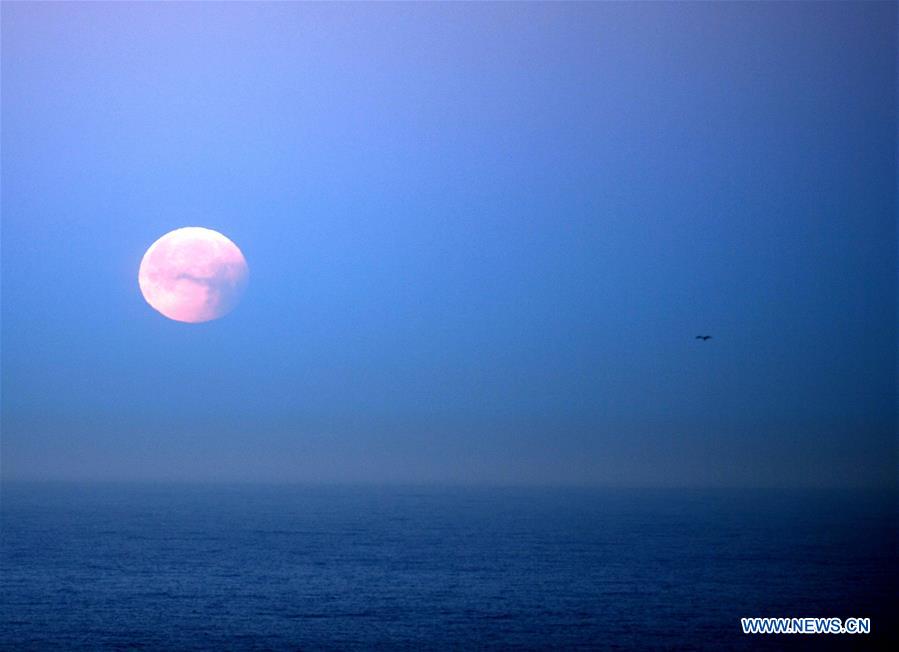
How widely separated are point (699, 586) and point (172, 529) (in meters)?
98.1

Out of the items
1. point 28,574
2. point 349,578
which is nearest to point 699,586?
point 349,578

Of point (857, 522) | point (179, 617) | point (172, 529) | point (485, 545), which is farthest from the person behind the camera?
point (857, 522)

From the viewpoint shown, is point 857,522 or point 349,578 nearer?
point 349,578

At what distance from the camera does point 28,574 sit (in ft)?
341

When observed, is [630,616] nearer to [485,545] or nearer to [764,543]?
[485,545]

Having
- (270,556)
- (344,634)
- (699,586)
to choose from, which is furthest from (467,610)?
(270,556)

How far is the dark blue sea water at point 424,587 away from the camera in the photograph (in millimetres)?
73938

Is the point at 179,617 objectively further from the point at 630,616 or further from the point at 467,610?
the point at 630,616

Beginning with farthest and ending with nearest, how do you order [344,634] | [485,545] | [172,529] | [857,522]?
[857,522] → [172,529] → [485,545] → [344,634]

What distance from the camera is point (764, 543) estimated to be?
485ft

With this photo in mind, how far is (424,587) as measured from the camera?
315 feet

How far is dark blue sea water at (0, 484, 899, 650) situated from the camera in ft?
243

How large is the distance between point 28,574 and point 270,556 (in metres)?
28.7

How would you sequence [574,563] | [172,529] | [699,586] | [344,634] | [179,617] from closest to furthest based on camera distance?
[344,634] → [179,617] → [699,586] → [574,563] → [172,529]
